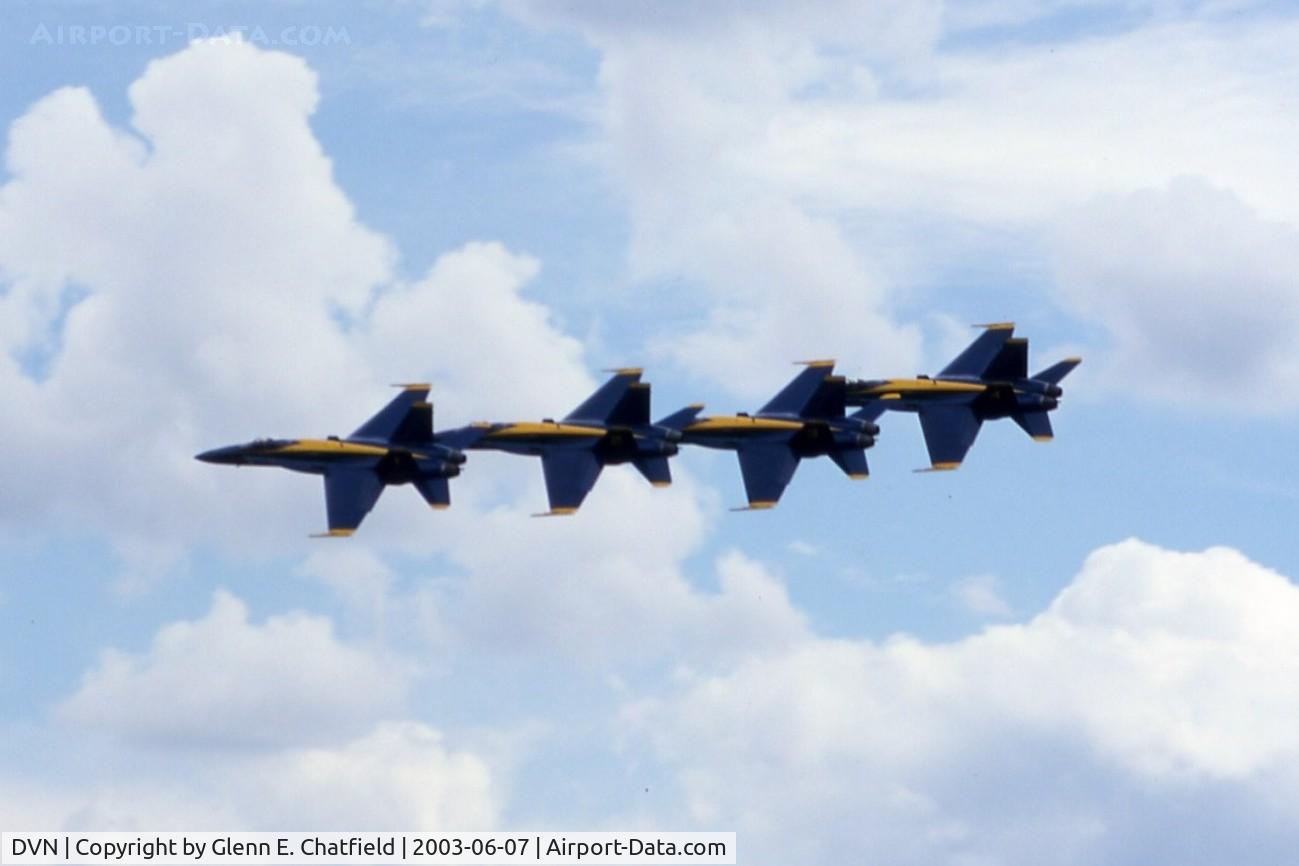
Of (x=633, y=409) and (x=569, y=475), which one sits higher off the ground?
(x=633, y=409)

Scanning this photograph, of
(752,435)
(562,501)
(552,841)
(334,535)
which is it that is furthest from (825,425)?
(552,841)

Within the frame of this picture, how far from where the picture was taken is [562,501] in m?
192

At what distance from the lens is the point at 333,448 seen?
7466 inches

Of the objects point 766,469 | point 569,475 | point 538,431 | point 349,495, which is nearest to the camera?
point 349,495

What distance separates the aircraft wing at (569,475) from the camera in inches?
7549

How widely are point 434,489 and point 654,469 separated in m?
15.5

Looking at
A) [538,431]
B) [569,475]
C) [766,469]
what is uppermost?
[538,431]

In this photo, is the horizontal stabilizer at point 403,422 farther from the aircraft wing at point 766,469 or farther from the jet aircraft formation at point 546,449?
the aircraft wing at point 766,469

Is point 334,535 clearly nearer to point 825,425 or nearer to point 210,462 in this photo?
point 210,462

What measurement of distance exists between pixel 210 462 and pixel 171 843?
4508 cm

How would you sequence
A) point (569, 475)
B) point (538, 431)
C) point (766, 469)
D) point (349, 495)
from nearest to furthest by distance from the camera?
point (349, 495), point (569, 475), point (538, 431), point (766, 469)

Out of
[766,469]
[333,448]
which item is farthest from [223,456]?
[766,469]

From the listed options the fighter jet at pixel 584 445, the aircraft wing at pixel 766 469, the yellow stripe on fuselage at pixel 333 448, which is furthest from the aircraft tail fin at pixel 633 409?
the yellow stripe on fuselage at pixel 333 448

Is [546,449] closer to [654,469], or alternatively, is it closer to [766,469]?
[654,469]
